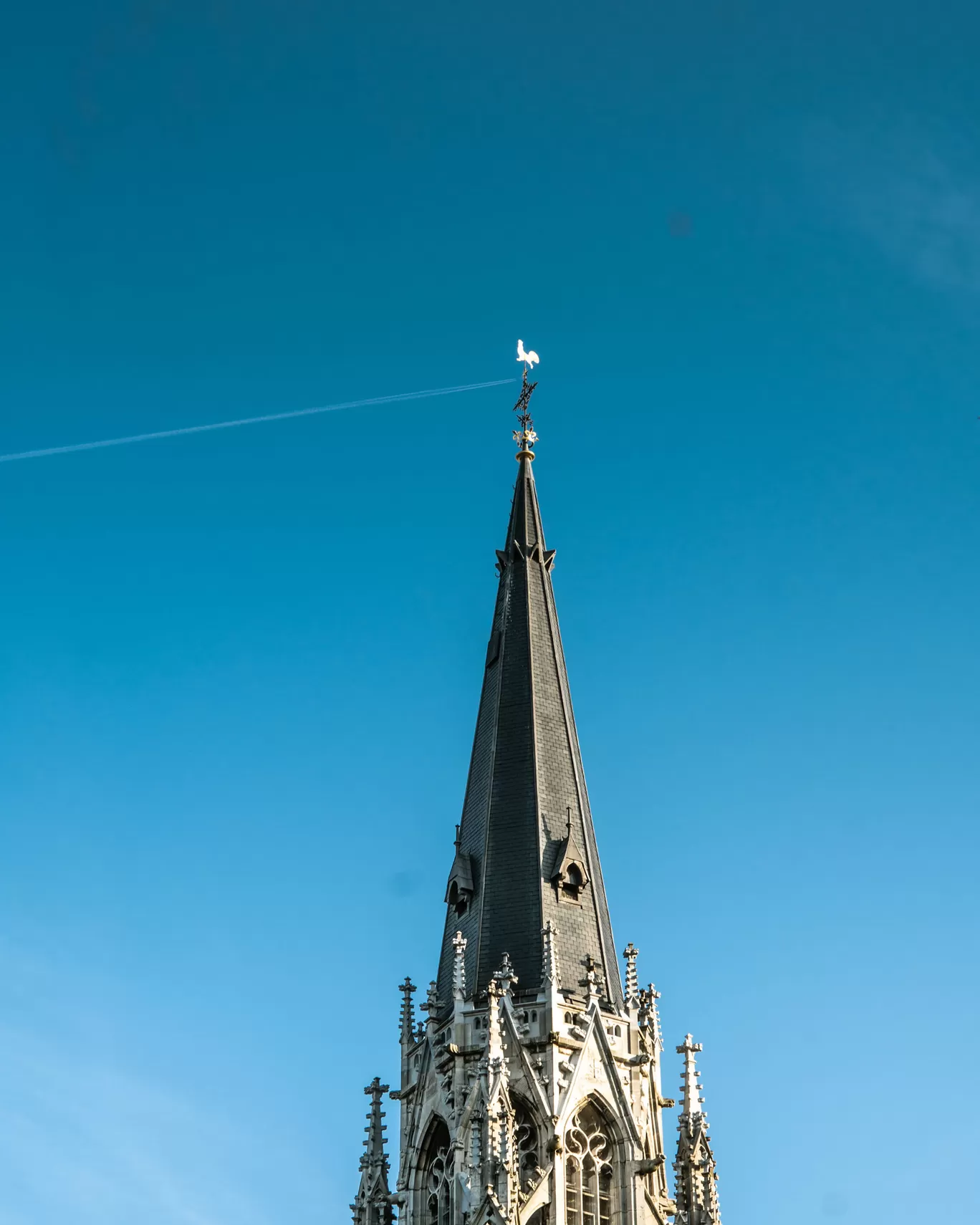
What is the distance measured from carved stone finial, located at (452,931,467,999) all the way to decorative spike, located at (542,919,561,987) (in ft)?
7.31

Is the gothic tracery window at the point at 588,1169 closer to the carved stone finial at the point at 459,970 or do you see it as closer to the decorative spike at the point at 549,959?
the decorative spike at the point at 549,959

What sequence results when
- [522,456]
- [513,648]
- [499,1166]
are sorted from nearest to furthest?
[499,1166] → [513,648] → [522,456]

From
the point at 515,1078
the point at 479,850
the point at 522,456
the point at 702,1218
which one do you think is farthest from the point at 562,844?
the point at 522,456

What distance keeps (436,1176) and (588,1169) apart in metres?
4.21

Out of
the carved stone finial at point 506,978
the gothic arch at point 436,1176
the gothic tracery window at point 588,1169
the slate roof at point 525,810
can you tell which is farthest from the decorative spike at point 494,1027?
the gothic tracery window at point 588,1169

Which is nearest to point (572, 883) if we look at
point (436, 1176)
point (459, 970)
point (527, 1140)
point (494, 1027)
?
point (459, 970)

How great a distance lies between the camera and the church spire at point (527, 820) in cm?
5841

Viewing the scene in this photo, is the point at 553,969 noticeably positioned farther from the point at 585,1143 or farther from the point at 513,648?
the point at 513,648

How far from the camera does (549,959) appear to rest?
5681cm

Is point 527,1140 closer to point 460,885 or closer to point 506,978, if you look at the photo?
point 506,978

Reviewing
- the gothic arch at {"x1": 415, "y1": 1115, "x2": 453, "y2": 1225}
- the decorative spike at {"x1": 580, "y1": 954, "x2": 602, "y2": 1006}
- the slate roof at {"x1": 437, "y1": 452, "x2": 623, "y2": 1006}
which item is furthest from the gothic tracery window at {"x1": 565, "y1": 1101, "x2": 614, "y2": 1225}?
the slate roof at {"x1": 437, "y1": 452, "x2": 623, "y2": 1006}

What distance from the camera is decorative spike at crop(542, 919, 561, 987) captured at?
5653 cm

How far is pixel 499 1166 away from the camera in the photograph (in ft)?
173

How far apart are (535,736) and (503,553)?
24.8 ft
